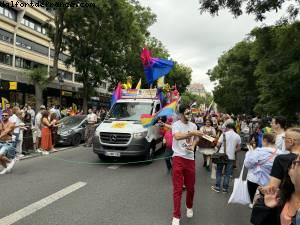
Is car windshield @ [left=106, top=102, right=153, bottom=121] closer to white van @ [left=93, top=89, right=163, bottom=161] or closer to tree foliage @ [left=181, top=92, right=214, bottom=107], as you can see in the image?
white van @ [left=93, top=89, right=163, bottom=161]

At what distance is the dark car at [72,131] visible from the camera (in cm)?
1538

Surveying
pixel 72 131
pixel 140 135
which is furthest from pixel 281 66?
pixel 72 131

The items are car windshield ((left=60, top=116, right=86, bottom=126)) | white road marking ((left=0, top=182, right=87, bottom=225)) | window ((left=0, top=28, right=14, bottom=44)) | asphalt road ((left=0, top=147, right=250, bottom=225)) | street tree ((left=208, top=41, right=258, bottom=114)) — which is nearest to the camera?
white road marking ((left=0, top=182, right=87, bottom=225))

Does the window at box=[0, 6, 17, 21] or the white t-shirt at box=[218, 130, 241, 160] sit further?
the window at box=[0, 6, 17, 21]

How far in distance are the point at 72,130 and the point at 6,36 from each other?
2299 cm

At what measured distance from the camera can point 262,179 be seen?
538cm

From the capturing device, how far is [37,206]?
20.7 ft

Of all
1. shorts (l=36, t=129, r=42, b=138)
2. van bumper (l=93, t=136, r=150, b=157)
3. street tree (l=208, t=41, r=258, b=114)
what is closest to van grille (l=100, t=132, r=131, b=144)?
van bumper (l=93, t=136, r=150, b=157)

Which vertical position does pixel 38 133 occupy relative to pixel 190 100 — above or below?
below

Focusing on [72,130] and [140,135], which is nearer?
[140,135]

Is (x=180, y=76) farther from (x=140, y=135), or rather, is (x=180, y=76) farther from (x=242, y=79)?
(x=140, y=135)

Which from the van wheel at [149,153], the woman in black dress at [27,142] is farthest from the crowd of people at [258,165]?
the woman in black dress at [27,142]

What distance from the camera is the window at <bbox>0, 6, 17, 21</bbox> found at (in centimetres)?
3378

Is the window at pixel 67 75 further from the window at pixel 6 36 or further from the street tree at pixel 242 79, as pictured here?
the street tree at pixel 242 79
